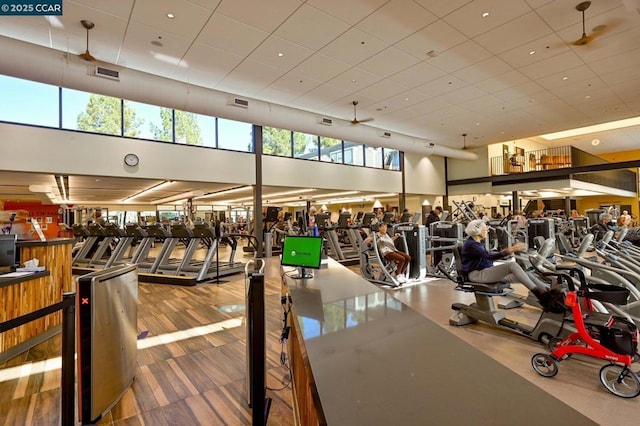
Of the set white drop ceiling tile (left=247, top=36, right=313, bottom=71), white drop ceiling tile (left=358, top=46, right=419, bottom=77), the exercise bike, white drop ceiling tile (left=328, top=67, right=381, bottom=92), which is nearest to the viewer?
the exercise bike

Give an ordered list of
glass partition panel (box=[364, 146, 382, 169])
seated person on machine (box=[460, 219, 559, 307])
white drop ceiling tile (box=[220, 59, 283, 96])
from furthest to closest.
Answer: glass partition panel (box=[364, 146, 382, 169]), white drop ceiling tile (box=[220, 59, 283, 96]), seated person on machine (box=[460, 219, 559, 307])

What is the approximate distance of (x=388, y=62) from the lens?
671 cm

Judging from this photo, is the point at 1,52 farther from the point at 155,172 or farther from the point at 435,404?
the point at 435,404

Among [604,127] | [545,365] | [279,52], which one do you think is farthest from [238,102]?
[604,127]

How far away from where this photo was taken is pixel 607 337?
2.49 m

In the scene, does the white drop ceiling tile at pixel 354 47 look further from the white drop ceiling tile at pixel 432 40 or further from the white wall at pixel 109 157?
the white wall at pixel 109 157

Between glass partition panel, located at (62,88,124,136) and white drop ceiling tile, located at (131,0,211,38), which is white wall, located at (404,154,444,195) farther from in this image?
white drop ceiling tile, located at (131,0,211,38)

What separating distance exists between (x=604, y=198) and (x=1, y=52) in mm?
27245

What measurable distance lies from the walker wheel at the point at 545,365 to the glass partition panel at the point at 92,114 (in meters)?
8.71

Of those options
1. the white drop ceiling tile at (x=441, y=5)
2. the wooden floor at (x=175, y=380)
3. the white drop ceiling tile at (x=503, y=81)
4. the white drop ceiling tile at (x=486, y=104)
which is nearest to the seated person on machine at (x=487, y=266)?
the wooden floor at (x=175, y=380)

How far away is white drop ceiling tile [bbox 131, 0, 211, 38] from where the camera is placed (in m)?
4.73

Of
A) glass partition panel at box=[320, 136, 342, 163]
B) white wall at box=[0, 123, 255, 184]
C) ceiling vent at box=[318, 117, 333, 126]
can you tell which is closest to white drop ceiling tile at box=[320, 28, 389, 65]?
ceiling vent at box=[318, 117, 333, 126]

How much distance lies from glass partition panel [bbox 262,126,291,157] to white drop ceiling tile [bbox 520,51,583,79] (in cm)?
664

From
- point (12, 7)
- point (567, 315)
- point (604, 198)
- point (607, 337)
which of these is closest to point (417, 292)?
point (567, 315)
